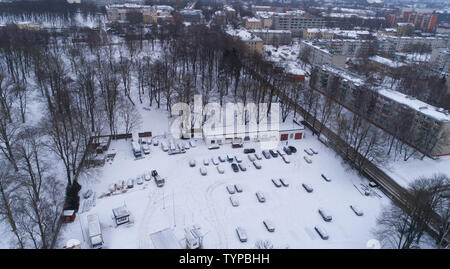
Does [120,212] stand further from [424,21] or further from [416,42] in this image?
[424,21]


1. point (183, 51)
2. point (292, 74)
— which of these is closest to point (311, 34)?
point (292, 74)

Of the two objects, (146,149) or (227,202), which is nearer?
(227,202)

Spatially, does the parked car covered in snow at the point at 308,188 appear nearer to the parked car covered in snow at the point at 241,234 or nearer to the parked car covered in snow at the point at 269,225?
the parked car covered in snow at the point at 269,225

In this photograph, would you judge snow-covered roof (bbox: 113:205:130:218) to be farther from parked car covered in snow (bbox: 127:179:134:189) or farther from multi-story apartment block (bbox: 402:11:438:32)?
A: multi-story apartment block (bbox: 402:11:438:32)

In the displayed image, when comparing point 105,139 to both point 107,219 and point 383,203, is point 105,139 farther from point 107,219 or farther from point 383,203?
point 383,203

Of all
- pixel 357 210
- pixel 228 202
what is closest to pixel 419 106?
pixel 357 210

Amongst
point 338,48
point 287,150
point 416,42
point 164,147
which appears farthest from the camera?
point 416,42
